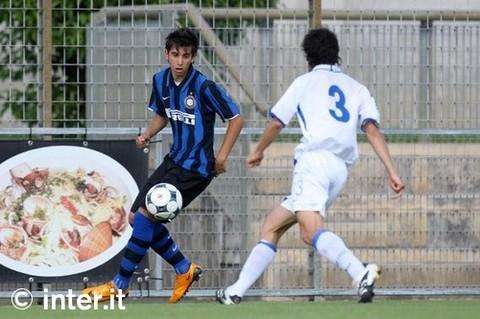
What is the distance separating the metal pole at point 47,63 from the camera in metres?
13.6

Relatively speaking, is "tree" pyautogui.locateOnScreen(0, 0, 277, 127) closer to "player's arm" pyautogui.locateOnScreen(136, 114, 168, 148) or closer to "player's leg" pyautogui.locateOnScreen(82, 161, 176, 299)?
"player's arm" pyautogui.locateOnScreen(136, 114, 168, 148)

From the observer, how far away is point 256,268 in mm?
10461

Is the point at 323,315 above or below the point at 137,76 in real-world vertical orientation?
below

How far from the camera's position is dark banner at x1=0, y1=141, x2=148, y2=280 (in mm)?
13203

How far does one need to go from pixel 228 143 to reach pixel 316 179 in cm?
155

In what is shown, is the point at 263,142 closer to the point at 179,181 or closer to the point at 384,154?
the point at 384,154

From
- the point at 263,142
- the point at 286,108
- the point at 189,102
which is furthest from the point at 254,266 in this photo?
the point at 189,102

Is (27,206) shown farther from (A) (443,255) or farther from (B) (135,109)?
(A) (443,255)

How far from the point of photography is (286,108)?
1032 cm

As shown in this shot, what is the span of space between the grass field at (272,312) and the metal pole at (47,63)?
2357 mm

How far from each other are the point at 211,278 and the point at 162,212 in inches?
98.2

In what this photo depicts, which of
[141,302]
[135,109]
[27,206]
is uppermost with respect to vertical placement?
[135,109]

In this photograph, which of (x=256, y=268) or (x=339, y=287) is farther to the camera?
(x=339, y=287)

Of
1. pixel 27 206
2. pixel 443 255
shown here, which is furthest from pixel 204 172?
pixel 443 255
